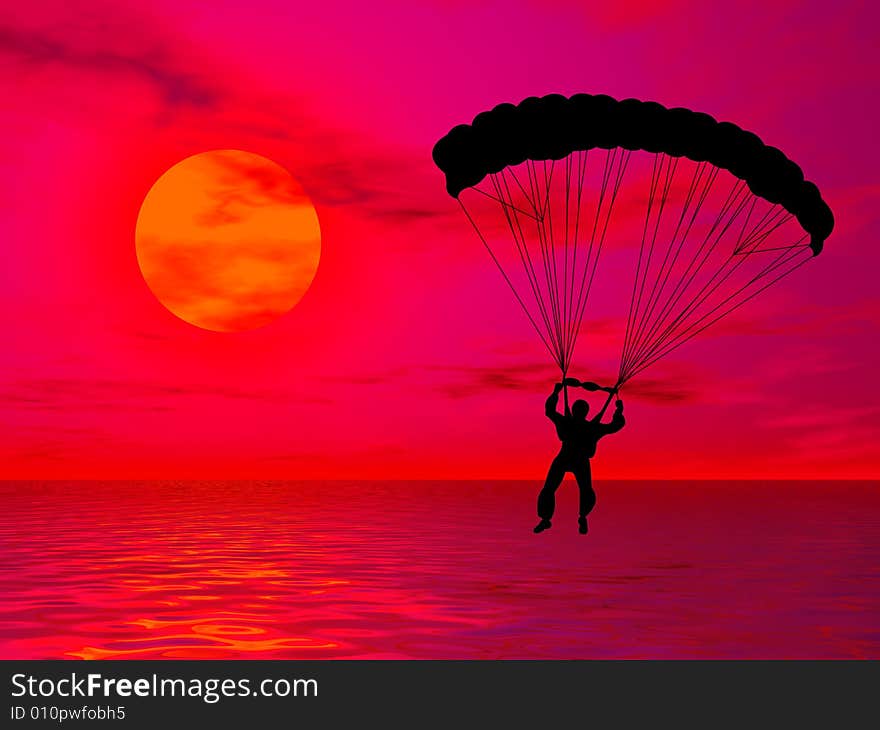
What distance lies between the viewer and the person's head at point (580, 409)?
63.9ft

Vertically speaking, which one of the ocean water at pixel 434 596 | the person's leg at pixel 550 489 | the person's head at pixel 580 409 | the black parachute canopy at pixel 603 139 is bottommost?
the ocean water at pixel 434 596

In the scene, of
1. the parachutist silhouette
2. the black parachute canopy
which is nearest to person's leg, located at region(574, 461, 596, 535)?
the parachutist silhouette

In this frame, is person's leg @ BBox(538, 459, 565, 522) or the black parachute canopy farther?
person's leg @ BBox(538, 459, 565, 522)

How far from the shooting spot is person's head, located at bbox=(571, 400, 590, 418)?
63.9 ft

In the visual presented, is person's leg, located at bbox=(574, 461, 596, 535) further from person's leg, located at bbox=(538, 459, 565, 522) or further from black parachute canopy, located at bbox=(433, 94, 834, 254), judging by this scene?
black parachute canopy, located at bbox=(433, 94, 834, 254)

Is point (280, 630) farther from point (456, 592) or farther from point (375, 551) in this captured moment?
point (375, 551)

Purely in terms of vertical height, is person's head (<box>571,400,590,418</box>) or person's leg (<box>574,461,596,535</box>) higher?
person's head (<box>571,400,590,418</box>)

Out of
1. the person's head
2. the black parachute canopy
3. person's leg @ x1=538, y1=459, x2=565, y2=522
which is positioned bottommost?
person's leg @ x1=538, y1=459, x2=565, y2=522

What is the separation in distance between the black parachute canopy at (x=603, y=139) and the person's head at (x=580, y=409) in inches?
193

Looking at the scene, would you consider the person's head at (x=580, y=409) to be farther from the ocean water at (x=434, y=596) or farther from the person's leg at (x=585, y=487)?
the ocean water at (x=434, y=596)

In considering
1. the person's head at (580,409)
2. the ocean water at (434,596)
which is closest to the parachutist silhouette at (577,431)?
the person's head at (580,409)

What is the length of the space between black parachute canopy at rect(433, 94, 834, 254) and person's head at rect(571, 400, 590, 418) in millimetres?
4899
